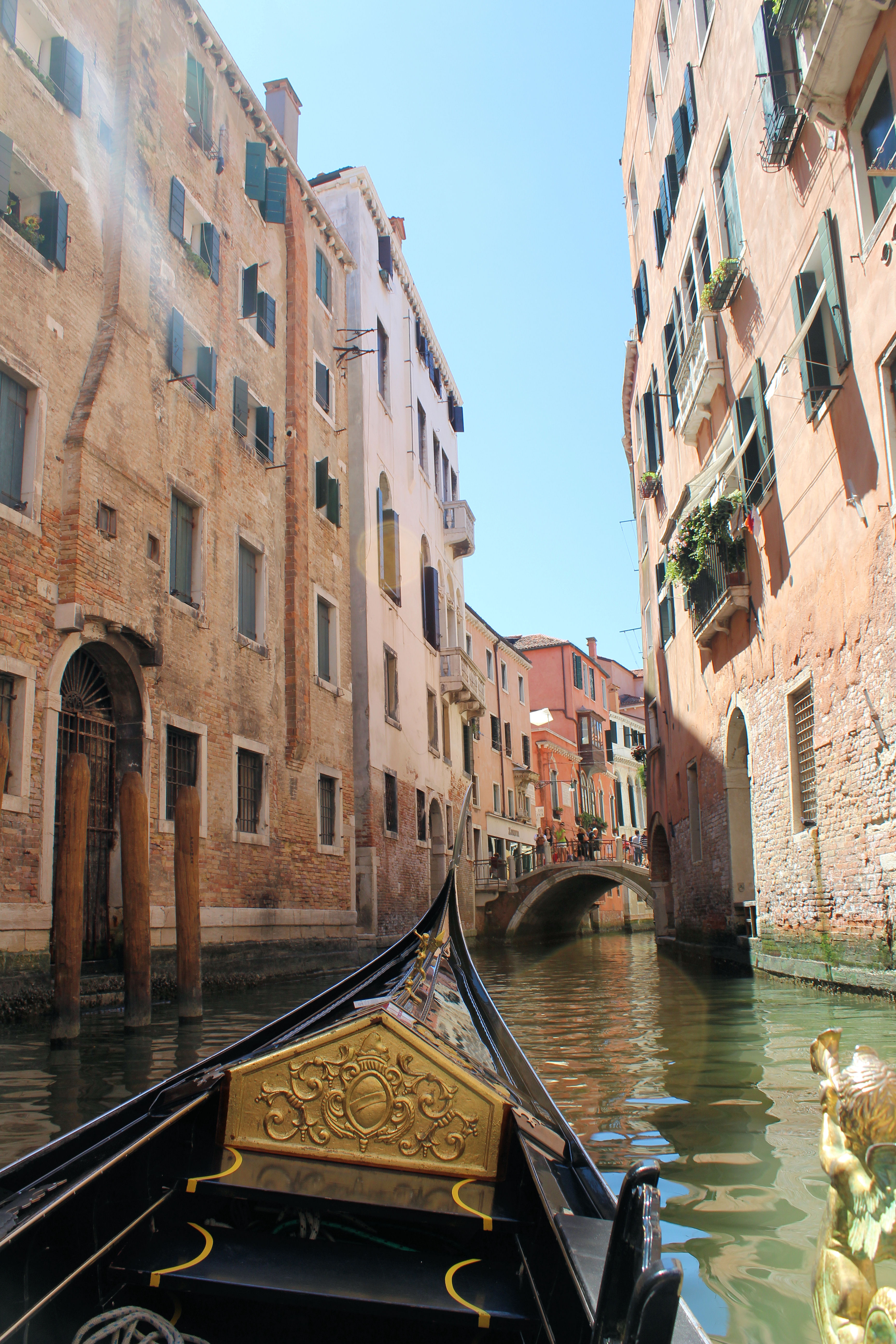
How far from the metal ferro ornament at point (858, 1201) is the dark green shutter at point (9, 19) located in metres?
7.49

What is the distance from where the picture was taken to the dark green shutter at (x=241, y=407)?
33.7 feet

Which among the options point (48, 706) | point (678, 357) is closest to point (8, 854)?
point (48, 706)

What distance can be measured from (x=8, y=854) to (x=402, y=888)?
342 inches

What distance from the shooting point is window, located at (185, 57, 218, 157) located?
9688mm

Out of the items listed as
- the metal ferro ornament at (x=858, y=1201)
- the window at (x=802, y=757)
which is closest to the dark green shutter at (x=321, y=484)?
the window at (x=802, y=757)

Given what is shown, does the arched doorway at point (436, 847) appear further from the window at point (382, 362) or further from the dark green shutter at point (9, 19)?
the dark green shutter at point (9, 19)

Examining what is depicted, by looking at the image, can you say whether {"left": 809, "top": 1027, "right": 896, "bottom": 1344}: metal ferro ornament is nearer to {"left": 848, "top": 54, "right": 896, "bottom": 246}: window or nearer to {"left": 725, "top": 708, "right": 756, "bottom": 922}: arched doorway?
{"left": 848, "top": 54, "right": 896, "bottom": 246}: window

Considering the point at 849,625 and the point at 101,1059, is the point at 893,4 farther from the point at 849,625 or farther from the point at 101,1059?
the point at 101,1059

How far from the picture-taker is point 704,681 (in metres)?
10.8

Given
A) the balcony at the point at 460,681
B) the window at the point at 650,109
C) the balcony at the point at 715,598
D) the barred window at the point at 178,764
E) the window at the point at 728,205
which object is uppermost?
the window at the point at 650,109

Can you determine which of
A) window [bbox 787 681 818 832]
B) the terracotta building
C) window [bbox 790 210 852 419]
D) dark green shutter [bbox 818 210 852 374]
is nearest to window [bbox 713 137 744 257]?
the terracotta building

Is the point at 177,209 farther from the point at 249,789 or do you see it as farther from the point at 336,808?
the point at 336,808

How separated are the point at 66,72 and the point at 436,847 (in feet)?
41.6

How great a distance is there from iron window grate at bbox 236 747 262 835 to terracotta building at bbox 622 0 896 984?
177 inches
